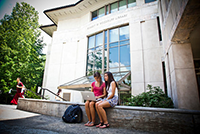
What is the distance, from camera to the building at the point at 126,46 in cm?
519

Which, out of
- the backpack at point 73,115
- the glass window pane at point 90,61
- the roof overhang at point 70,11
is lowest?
the backpack at point 73,115

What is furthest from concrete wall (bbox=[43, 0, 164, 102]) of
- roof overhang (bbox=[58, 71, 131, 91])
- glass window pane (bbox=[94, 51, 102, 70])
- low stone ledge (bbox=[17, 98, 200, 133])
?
low stone ledge (bbox=[17, 98, 200, 133])

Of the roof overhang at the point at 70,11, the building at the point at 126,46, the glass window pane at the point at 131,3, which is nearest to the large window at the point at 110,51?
the building at the point at 126,46

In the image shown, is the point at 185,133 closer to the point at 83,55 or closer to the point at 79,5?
the point at 83,55

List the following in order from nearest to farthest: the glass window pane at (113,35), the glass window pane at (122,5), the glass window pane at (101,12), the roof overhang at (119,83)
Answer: the roof overhang at (119,83), the glass window pane at (113,35), the glass window pane at (122,5), the glass window pane at (101,12)

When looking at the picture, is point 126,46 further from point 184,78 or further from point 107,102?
point 107,102

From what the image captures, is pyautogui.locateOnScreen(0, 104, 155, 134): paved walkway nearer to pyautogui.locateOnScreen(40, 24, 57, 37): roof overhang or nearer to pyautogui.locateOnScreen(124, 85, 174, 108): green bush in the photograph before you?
pyautogui.locateOnScreen(124, 85, 174, 108): green bush

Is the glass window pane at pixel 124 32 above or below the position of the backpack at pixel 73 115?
above

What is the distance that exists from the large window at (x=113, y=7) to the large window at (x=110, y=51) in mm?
2135

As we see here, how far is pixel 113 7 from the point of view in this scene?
1347 cm

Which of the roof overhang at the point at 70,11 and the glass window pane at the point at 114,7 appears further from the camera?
the roof overhang at the point at 70,11

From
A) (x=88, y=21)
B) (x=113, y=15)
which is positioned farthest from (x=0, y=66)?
(x=113, y=15)

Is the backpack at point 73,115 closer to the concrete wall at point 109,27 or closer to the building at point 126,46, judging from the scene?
the building at point 126,46

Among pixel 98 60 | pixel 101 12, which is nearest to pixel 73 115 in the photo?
pixel 98 60
